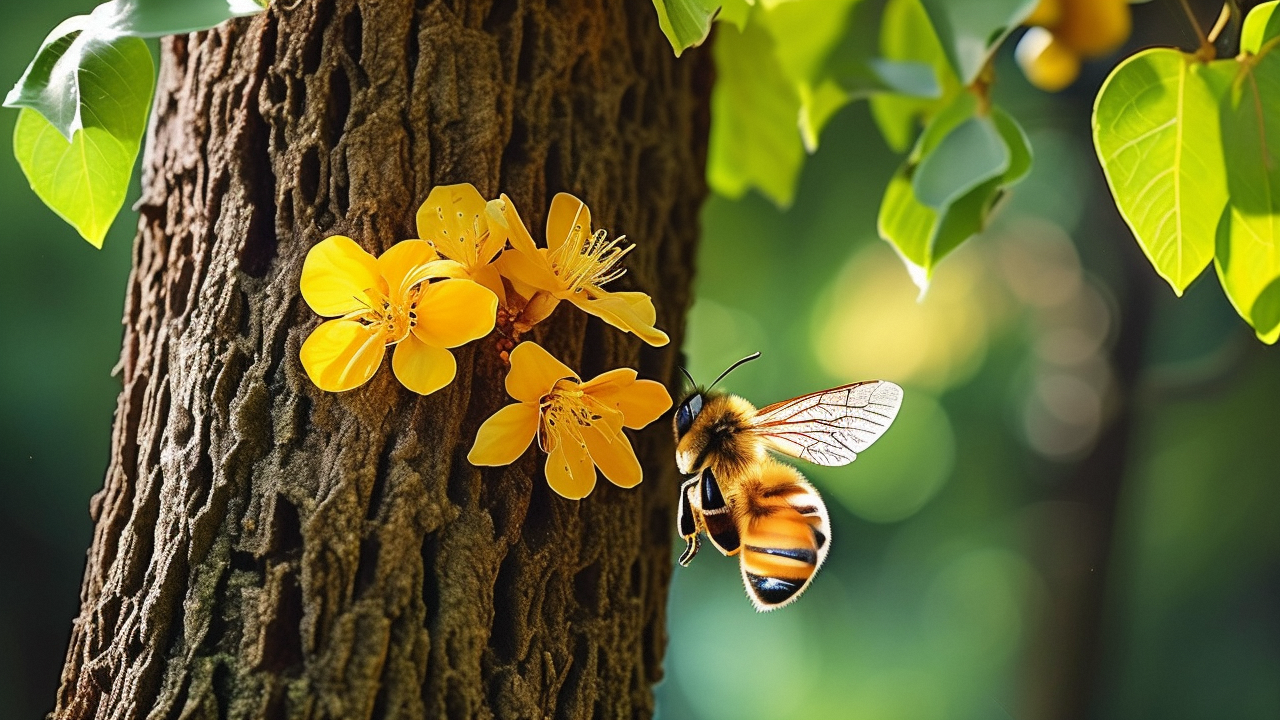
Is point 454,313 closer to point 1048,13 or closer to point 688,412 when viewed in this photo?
point 688,412

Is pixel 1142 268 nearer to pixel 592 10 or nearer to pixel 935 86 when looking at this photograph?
pixel 935 86

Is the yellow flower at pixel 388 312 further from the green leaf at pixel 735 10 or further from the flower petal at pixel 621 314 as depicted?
the green leaf at pixel 735 10

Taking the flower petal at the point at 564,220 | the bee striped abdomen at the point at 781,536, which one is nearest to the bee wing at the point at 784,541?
the bee striped abdomen at the point at 781,536

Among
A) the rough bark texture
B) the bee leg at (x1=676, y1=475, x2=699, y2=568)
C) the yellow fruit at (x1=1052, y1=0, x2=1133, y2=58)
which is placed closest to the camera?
the rough bark texture

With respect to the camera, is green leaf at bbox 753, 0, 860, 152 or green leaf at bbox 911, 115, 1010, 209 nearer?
green leaf at bbox 911, 115, 1010, 209

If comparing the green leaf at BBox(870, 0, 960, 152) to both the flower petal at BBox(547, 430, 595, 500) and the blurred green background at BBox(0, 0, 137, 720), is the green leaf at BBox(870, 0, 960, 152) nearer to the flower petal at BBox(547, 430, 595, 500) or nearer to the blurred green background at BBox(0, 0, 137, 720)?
the flower petal at BBox(547, 430, 595, 500)

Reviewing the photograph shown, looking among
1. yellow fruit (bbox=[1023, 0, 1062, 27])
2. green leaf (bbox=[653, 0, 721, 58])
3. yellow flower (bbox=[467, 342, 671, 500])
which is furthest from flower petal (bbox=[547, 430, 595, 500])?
yellow fruit (bbox=[1023, 0, 1062, 27])

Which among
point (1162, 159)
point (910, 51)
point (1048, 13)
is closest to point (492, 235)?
point (1162, 159)
